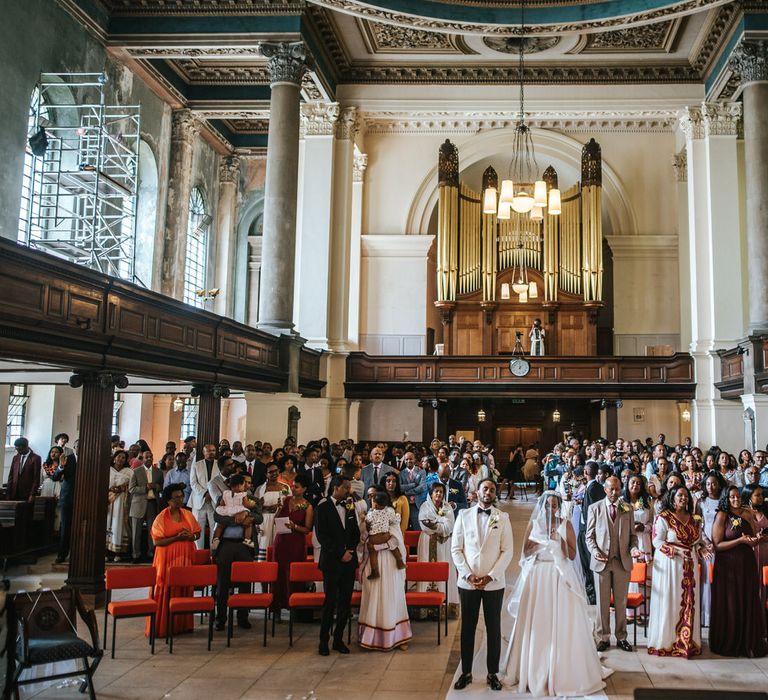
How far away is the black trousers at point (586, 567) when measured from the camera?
29.2 feet

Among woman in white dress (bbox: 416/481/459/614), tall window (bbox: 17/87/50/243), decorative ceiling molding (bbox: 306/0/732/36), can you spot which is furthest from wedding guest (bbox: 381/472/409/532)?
decorative ceiling molding (bbox: 306/0/732/36)

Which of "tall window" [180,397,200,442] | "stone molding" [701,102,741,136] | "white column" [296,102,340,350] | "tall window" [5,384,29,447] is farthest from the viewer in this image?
"tall window" [180,397,200,442]

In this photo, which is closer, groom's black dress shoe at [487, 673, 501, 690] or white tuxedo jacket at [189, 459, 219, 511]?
groom's black dress shoe at [487, 673, 501, 690]

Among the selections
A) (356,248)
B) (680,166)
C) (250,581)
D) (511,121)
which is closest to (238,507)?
(250,581)

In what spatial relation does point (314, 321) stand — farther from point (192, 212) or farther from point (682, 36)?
point (682, 36)

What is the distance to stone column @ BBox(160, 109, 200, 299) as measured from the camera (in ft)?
66.2

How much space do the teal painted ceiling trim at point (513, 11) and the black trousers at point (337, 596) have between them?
546 inches

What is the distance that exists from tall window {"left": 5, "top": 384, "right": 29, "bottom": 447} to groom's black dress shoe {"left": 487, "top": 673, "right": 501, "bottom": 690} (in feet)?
42.1

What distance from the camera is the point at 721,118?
762 inches

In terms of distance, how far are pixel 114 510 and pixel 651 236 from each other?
17715 millimetres

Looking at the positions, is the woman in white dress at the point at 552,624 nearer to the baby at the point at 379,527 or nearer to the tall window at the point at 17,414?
the baby at the point at 379,527

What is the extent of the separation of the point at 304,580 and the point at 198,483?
11.5ft

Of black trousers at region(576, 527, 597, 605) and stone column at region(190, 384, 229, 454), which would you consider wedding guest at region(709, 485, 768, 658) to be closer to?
black trousers at region(576, 527, 597, 605)

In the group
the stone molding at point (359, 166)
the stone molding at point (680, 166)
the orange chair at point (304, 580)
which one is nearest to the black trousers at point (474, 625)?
the orange chair at point (304, 580)
